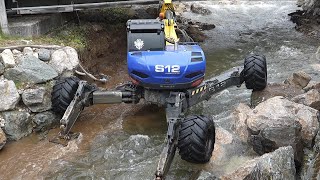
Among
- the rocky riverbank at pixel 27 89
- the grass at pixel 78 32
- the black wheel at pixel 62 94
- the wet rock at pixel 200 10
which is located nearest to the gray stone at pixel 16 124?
the rocky riverbank at pixel 27 89

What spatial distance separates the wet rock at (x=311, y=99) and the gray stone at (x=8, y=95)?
563 cm

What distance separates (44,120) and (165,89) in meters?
2.54

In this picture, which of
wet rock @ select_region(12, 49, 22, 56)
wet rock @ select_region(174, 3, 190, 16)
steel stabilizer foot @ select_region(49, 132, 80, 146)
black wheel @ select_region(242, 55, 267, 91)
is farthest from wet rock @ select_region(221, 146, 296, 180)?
wet rock @ select_region(174, 3, 190, 16)

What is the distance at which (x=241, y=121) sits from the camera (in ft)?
27.1

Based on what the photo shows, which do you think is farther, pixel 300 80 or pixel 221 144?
pixel 300 80

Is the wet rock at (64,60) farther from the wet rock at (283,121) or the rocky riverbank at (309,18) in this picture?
the rocky riverbank at (309,18)

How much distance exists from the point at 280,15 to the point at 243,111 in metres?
13.0

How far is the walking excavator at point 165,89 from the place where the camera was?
6.54 metres

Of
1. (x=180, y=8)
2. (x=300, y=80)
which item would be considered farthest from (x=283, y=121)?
(x=180, y=8)

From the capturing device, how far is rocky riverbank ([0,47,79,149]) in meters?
7.86

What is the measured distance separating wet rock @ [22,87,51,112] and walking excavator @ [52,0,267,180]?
23 cm

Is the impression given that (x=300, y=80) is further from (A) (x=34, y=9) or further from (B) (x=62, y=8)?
(A) (x=34, y=9)

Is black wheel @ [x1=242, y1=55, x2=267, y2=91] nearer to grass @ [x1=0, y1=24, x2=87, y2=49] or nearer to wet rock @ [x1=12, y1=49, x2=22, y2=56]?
grass @ [x1=0, y1=24, x2=87, y2=49]

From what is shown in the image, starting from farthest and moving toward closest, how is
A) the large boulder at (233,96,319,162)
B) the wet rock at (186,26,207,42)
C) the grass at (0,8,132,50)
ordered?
the wet rock at (186,26,207,42) → the grass at (0,8,132,50) → the large boulder at (233,96,319,162)
